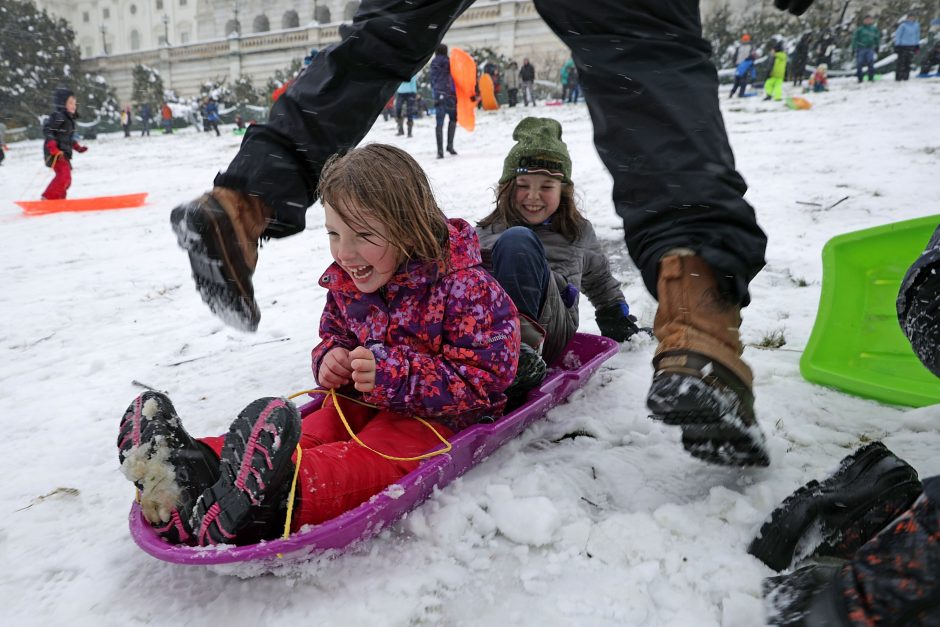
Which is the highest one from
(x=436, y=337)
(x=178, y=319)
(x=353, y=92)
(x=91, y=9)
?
(x=91, y=9)

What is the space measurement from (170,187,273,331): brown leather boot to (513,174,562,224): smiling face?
39.3 inches

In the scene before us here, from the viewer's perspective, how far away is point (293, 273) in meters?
3.62

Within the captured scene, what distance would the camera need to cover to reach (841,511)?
1.05 meters

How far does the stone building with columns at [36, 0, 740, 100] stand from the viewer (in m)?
27.7

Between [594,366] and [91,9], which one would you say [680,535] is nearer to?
[594,366]

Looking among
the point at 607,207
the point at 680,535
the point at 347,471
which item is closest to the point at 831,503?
the point at 680,535

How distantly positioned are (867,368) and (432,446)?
139 centimetres

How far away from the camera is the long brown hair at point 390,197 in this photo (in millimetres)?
1344

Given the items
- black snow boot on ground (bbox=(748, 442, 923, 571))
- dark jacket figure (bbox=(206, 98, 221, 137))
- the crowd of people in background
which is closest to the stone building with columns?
the crowd of people in background

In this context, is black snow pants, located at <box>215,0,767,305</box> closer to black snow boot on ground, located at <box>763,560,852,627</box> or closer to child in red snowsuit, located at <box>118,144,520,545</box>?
child in red snowsuit, located at <box>118,144,520,545</box>

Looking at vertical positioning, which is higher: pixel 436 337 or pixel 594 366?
pixel 436 337

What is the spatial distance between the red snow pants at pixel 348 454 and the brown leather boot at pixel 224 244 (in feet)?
1.20

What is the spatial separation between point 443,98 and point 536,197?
23.1 feet

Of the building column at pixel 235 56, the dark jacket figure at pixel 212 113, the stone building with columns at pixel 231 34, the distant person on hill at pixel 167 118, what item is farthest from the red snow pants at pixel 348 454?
the building column at pixel 235 56
